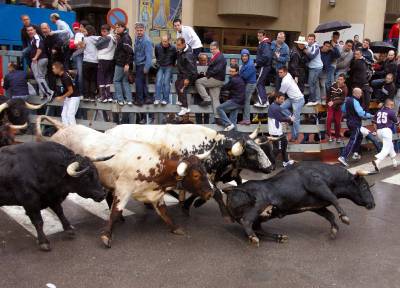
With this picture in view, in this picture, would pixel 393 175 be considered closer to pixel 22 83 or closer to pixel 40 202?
pixel 40 202

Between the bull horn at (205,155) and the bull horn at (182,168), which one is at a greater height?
the bull horn at (205,155)

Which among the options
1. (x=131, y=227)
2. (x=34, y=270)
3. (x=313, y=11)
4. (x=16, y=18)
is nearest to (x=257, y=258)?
(x=131, y=227)

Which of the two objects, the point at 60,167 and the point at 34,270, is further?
the point at 60,167

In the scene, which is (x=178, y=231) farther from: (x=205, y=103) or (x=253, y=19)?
(x=253, y=19)

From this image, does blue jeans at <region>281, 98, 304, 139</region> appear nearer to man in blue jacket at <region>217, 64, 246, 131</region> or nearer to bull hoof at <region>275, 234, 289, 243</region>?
man in blue jacket at <region>217, 64, 246, 131</region>

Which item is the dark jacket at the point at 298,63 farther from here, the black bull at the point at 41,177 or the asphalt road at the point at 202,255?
the black bull at the point at 41,177

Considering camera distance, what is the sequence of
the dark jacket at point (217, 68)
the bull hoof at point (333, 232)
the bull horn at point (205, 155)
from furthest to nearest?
the dark jacket at point (217, 68), the bull hoof at point (333, 232), the bull horn at point (205, 155)

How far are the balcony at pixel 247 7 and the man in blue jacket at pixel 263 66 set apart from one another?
1078 cm

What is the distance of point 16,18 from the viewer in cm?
1486

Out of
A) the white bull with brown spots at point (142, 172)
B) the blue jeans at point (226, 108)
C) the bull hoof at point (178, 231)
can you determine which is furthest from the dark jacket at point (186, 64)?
the bull hoof at point (178, 231)

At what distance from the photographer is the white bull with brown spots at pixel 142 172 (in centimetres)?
674

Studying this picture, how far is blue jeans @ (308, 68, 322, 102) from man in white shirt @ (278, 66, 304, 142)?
0.79 metres

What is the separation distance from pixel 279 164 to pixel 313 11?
44.6ft

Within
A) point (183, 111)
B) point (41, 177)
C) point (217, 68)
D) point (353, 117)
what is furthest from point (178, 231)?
point (353, 117)
